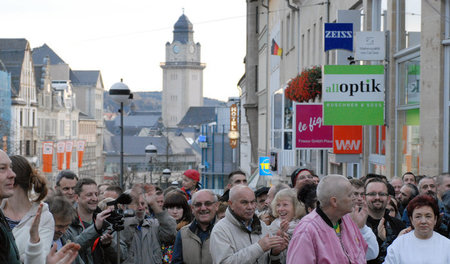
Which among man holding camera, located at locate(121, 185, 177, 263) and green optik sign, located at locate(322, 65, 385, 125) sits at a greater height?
green optik sign, located at locate(322, 65, 385, 125)

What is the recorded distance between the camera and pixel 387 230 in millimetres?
8398

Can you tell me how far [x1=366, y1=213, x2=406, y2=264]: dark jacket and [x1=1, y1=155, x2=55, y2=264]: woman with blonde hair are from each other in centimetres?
316

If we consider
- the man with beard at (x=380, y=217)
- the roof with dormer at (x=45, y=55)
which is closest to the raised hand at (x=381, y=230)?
the man with beard at (x=380, y=217)

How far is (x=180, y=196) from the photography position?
33.2ft

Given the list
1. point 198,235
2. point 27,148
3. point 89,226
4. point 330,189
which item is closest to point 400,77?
point 198,235

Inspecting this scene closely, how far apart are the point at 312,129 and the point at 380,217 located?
1340 cm

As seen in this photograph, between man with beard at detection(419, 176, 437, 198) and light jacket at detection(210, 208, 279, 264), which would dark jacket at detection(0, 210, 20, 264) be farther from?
man with beard at detection(419, 176, 437, 198)

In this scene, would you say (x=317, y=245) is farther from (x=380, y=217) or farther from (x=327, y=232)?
(x=380, y=217)

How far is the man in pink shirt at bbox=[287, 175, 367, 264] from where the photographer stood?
643 centimetres

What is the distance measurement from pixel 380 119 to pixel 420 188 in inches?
253

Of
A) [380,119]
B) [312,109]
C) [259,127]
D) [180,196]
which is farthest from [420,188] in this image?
[259,127]

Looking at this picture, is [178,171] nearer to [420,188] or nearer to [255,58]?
[255,58]

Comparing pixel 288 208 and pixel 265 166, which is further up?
pixel 288 208

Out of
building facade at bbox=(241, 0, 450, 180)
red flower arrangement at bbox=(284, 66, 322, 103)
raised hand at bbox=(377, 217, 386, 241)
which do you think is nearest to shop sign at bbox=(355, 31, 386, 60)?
building facade at bbox=(241, 0, 450, 180)
